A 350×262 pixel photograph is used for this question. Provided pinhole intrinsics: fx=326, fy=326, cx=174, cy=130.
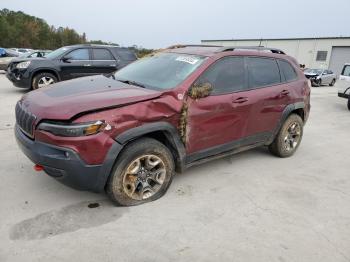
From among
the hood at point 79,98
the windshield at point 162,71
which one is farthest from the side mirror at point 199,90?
the hood at point 79,98

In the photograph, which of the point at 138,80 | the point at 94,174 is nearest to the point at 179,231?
the point at 94,174

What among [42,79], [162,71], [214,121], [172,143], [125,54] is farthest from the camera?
[125,54]

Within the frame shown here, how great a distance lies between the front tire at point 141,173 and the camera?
11.0 feet

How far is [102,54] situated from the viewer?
10.9 metres

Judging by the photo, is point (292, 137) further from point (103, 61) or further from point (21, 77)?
point (21, 77)

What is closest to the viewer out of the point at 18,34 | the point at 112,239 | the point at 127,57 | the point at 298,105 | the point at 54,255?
the point at 54,255

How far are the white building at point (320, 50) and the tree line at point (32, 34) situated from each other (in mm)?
42844

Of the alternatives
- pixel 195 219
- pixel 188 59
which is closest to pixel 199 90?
pixel 188 59

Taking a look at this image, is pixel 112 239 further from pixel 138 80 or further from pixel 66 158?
pixel 138 80

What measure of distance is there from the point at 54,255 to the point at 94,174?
0.79 m

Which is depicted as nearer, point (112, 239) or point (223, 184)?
point (112, 239)

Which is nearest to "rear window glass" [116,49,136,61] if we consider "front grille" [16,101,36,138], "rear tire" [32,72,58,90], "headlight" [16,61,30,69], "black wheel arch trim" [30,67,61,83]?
"black wheel arch trim" [30,67,61,83]

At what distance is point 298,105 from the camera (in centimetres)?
528

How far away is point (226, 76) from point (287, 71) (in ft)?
5.17
